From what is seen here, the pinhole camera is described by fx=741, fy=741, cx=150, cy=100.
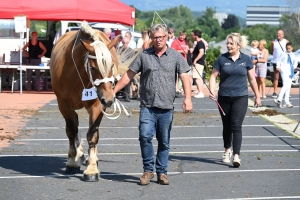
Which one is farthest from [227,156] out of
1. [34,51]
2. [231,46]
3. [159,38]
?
[34,51]

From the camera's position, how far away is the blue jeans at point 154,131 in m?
9.26

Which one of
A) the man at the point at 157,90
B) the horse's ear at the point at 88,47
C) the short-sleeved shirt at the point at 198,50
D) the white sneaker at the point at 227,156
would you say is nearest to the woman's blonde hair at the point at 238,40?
the white sneaker at the point at 227,156

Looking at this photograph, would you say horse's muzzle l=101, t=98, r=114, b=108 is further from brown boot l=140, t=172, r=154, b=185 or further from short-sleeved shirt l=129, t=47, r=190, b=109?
brown boot l=140, t=172, r=154, b=185

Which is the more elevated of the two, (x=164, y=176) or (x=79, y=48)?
(x=79, y=48)

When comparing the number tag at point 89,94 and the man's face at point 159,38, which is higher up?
the man's face at point 159,38

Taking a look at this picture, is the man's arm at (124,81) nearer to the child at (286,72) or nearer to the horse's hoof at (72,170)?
the horse's hoof at (72,170)

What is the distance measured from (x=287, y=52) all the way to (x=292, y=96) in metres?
3.68

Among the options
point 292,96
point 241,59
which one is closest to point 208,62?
point 292,96

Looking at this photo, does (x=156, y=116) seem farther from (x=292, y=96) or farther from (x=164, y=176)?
(x=292, y=96)

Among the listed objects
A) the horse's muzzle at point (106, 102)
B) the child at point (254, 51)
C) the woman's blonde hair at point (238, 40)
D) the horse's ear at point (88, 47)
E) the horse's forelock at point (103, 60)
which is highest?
the woman's blonde hair at point (238, 40)

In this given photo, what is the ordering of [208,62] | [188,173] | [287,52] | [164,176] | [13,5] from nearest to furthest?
[164,176] → [188,173] → [287,52] → [13,5] → [208,62]

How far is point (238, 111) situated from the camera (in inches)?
425

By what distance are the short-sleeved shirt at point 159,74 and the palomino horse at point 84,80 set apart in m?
0.42

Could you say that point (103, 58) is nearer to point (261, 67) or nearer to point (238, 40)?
point (238, 40)
